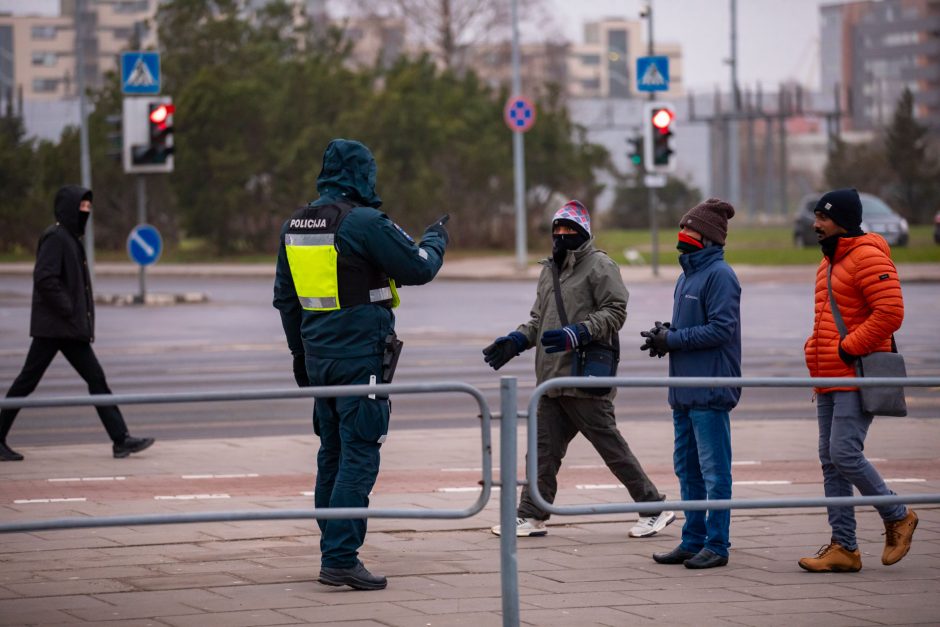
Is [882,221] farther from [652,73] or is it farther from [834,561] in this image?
[834,561]

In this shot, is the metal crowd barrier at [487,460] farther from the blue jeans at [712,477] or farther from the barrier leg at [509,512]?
the blue jeans at [712,477]

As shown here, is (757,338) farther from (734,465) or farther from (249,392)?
(249,392)

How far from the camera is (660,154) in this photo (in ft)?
106

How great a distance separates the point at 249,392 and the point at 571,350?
97.1 inches

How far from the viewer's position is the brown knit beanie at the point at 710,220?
7.33 metres

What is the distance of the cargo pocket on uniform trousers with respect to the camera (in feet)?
21.5

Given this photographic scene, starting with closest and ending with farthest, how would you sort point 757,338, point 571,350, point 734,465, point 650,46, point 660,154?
point 571,350, point 734,465, point 757,338, point 660,154, point 650,46

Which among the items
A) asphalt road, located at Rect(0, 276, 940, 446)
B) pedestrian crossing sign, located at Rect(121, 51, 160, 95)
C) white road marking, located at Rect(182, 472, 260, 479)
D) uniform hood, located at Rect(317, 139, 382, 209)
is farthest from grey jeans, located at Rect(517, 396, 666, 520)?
pedestrian crossing sign, located at Rect(121, 51, 160, 95)

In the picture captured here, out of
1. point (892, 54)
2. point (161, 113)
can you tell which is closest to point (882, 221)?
point (161, 113)

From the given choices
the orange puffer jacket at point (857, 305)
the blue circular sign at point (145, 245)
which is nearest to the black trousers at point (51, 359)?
the orange puffer jacket at point (857, 305)

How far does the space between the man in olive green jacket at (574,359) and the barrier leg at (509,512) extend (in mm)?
2051

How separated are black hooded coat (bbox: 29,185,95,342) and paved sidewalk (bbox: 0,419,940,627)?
2.97 ft

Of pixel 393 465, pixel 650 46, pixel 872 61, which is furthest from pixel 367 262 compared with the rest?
pixel 872 61

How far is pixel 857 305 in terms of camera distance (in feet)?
23.3
